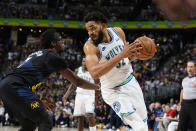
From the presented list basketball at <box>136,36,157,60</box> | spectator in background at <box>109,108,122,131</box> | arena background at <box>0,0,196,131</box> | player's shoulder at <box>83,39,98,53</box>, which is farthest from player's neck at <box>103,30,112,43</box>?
arena background at <box>0,0,196,131</box>

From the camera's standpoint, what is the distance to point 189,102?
5957mm

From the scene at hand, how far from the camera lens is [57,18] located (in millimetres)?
23938

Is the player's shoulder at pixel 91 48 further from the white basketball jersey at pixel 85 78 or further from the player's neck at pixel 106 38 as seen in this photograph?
the white basketball jersey at pixel 85 78

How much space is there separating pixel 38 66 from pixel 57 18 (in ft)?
68.3

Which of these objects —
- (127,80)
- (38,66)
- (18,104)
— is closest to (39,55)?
(38,66)

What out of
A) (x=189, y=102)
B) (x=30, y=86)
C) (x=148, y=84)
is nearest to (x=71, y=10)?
(x=148, y=84)

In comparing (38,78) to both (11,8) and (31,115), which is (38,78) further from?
(11,8)

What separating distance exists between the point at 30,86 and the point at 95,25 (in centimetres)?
120

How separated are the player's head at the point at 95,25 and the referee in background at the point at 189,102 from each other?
283 centimetres

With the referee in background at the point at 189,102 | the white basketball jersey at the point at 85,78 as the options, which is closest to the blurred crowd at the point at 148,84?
the white basketball jersey at the point at 85,78

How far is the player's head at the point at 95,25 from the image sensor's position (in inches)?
155

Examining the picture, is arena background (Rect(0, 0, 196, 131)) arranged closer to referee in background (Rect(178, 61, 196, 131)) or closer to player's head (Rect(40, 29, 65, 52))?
referee in background (Rect(178, 61, 196, 131))

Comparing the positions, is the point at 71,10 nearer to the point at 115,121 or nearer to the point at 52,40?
the point at 115,121

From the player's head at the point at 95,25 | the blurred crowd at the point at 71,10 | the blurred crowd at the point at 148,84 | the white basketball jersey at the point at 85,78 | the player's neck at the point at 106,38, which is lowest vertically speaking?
the blurred crowd at the point at 148,84
